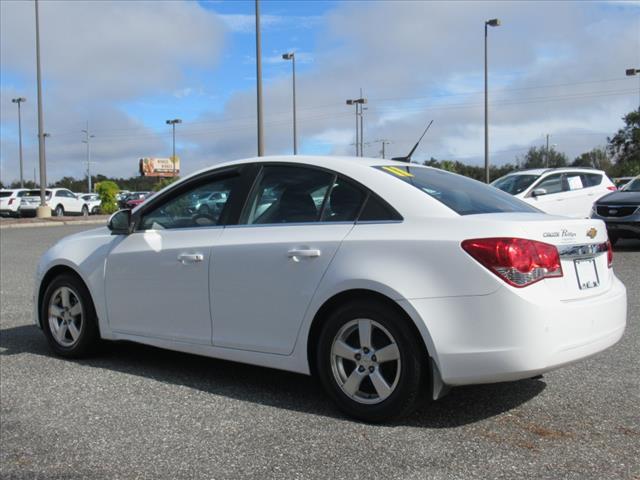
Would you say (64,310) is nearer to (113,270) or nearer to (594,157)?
(113,270)

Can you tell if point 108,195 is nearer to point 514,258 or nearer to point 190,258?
point 190,258

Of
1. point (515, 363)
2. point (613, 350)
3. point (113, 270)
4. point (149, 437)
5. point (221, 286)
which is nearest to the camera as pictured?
point (515, 363)

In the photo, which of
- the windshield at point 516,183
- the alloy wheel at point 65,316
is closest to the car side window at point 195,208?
the alloy wheel at point 65,316

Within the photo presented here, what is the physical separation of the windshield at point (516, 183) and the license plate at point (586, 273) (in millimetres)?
11005

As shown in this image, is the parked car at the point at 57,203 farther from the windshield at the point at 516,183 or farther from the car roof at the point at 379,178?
the car roof at the point at 379,178

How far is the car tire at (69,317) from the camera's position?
555 cm

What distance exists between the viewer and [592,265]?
4125mm

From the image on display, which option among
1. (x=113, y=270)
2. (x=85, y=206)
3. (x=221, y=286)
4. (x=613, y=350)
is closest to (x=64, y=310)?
(x=113, y=270)

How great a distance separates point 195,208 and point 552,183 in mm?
11989

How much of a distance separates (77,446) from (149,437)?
0.39 metres

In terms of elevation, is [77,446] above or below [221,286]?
below

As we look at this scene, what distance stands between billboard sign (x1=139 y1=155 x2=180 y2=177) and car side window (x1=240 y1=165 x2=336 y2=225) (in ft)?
325

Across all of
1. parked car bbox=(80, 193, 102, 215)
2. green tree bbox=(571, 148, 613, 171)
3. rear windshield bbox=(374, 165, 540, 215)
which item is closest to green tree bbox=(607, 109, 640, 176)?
green tree bbox=(571, 148, 613, 171)

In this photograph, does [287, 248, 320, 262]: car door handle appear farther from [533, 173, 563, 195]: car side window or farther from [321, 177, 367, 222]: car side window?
[533, 173, 563, 195]: car side window
